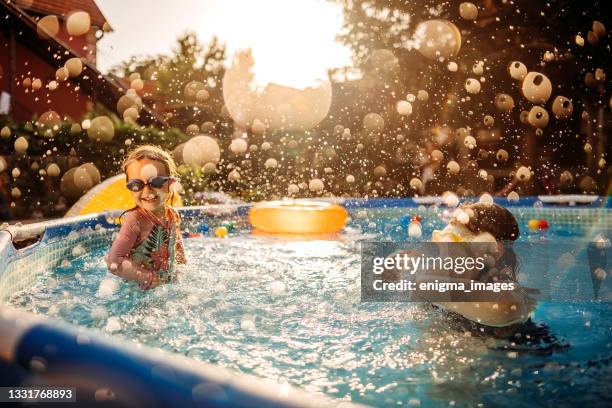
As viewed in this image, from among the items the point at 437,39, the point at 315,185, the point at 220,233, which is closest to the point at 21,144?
the point at 220,233

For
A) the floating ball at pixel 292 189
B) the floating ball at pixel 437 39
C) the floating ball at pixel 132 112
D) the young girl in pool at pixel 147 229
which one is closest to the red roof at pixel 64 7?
the floating ball at pixel 132 112

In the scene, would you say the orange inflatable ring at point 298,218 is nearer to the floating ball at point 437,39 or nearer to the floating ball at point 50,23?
the floating ball at point 437,39

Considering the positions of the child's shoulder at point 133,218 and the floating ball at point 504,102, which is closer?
the child's shoulder at point 133,218

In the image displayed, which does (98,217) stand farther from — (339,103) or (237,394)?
(339,103)

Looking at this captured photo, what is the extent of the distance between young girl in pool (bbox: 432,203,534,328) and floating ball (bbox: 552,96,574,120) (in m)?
11.1

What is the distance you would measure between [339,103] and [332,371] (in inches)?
531

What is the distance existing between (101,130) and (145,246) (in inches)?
282

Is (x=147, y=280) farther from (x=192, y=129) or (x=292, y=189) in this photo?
(x=192, y=129)

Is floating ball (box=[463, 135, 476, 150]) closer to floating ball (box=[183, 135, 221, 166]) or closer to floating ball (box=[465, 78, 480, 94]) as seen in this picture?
floating ball (box=[465, 78, 480, 94])

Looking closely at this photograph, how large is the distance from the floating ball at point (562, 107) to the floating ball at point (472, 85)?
76.8 inches

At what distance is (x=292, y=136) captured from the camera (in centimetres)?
1484

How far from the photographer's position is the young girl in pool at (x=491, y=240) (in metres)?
2.81

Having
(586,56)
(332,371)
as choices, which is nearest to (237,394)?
(332,371)

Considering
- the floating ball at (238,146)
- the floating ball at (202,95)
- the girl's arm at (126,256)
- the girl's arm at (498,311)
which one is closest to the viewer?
the girl's arm at (498,311)
